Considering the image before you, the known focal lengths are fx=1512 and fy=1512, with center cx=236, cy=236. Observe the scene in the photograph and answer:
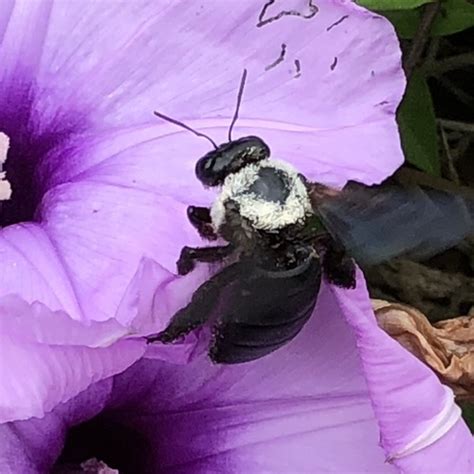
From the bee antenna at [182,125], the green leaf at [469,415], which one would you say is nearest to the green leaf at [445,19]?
the green leaf at [469,415]

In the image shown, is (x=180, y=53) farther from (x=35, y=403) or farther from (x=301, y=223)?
(x=35, y=403)

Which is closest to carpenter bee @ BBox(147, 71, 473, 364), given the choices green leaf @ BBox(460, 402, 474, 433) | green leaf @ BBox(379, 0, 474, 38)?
green leaf @ BBox(460, 402, 474, 433)

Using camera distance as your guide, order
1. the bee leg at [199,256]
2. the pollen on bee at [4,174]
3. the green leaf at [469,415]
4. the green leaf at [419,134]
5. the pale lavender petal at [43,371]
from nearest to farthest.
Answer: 1. the pale lavender petal at [43,371]
2. the bee leg at [199,256]
3. the pollen on bee at [4,174]
4. the green leaf at [469,415]
5. the green leaf at [419,134]

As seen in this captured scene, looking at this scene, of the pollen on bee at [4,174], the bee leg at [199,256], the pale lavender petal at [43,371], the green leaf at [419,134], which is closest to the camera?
the pale lavender petal at [43,371]

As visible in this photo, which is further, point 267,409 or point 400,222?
point 267,409

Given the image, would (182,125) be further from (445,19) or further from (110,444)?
(445,19)

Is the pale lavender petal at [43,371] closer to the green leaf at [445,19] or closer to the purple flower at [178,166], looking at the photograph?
the purple flower at [178,166]

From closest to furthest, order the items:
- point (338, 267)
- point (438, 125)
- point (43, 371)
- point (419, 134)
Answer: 1. point (43, 371)
2. point (338, 267)
3. point (419, 134)
4. point (438, 125)

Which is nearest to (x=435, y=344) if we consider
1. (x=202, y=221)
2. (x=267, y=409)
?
(x=267, y=409)
